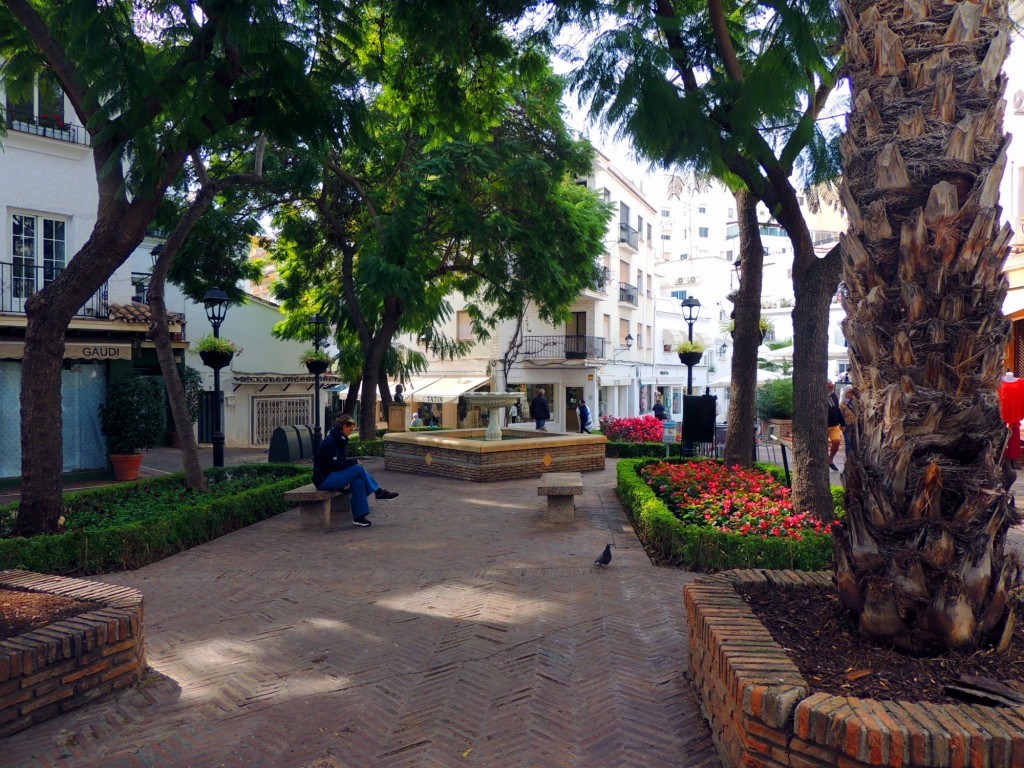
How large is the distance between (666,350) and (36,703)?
136 ft

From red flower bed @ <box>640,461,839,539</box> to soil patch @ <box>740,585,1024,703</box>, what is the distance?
11.0 feet

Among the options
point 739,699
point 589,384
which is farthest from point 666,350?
point 739,699

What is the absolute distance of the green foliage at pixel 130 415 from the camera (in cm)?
1498

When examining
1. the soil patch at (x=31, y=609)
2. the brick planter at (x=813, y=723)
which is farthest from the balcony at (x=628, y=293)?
the brick planter at (x=813, y=723)

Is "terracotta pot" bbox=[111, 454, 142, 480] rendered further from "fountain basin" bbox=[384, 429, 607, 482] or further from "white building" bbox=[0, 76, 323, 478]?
"fountain basin" bbox=[384, 429, 607, 482]

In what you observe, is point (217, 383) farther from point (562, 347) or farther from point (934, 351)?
point (562, 347)

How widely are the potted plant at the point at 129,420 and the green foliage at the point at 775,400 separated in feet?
49.1

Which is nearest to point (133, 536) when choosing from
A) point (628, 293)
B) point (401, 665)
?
point (401, 665)

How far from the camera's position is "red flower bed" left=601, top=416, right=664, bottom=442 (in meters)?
19.0

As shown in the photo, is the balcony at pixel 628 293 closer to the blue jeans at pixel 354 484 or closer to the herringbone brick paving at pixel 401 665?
the blue jeans at pixel 354 484

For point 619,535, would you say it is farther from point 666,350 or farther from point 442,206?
point 666,350

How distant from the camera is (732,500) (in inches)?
320

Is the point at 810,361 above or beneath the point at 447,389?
above

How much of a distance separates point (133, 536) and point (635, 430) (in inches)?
539
